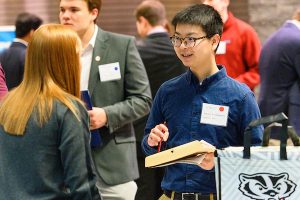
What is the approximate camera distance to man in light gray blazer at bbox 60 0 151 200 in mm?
3752

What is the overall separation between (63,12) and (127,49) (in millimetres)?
409

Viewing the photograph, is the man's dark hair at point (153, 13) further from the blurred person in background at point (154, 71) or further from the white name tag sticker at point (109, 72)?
the white name tag sticker at point (109, 72)

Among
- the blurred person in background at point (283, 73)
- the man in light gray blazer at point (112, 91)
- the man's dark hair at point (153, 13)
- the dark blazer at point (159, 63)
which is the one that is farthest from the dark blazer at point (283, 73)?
the man in light gray blazer at point (112, 91)

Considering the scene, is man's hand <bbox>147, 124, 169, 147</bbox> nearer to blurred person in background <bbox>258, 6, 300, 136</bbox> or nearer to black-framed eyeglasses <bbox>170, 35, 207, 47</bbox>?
black-framed eyeglasses <bbox>170, 35, 207, 47</bbox>

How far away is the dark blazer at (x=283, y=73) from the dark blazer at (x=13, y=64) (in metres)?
1.85

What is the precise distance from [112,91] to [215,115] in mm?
1188

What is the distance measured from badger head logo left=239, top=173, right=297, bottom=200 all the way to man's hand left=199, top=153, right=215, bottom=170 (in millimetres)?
165

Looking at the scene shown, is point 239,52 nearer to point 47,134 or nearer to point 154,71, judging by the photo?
point 154,71

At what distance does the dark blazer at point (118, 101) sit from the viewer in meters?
3.76

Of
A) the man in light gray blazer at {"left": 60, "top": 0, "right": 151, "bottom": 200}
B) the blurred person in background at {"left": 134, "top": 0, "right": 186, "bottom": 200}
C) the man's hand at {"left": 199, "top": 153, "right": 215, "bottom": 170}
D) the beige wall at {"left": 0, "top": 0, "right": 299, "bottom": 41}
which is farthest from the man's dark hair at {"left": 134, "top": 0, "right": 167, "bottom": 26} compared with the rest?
the man's hand at {"left": 199, "top": 153, "right": 215, "bottom": 170}

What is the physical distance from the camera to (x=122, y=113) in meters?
3.74

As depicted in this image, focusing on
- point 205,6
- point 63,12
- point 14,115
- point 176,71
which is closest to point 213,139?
point 205,6

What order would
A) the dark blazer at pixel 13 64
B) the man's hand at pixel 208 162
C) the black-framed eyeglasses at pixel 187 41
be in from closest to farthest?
1. the man's hand at pixel 208 162
2. the black-framed eyeglasses at pixel 187 41
3. the dark blazer at pixel 13 64

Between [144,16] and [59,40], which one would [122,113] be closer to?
[59,40]
